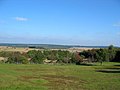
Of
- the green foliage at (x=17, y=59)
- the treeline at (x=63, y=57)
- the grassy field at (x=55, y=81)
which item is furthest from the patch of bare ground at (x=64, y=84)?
the treeline at (x=63, y=57)

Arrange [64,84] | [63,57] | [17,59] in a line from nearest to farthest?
[64,84] < [17,59] < [63,57]

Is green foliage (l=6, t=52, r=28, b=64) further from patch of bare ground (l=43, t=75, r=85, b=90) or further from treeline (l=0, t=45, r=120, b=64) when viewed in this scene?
patch of bare ground (l=43, t=75, r=85, b=90)

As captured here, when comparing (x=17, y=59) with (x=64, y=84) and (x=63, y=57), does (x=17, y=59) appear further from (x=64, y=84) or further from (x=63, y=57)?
(x=64, y=84)

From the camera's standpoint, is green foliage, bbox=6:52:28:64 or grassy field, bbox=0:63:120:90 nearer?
grassy field, bbox=0:63:120:90

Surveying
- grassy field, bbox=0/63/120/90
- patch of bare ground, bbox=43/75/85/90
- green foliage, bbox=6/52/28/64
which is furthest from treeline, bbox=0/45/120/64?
patch of bare ground, bbox=43/75/85/90

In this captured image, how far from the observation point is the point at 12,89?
89.6 ft

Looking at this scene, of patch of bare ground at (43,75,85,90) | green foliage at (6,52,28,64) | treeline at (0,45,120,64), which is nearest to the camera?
patch of bare ground at (43,75,85,90)

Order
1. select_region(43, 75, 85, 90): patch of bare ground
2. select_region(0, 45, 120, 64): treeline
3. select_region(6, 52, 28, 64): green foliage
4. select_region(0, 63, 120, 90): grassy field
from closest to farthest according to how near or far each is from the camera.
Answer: select_region(43, 75, 85, 90): patch of bare ground < select_region(0, 63, 120, 90): grassy field < select_region(6, 52, 28, 64): green foliage < select_region(0, 45, 120, 64): treeline

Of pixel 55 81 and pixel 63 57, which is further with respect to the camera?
pixel 63 57

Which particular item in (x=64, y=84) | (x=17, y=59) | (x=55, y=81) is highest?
(x=64, y=84)

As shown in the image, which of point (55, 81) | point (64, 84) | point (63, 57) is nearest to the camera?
point (64, 84)

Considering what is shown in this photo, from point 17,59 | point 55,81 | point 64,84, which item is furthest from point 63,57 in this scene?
point 64,84

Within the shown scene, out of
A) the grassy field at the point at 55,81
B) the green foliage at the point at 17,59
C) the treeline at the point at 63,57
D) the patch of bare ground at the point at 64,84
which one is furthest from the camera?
the treeline at the point at 63,57

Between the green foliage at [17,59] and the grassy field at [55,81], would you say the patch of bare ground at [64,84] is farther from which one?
the green foliage at [17,59]
